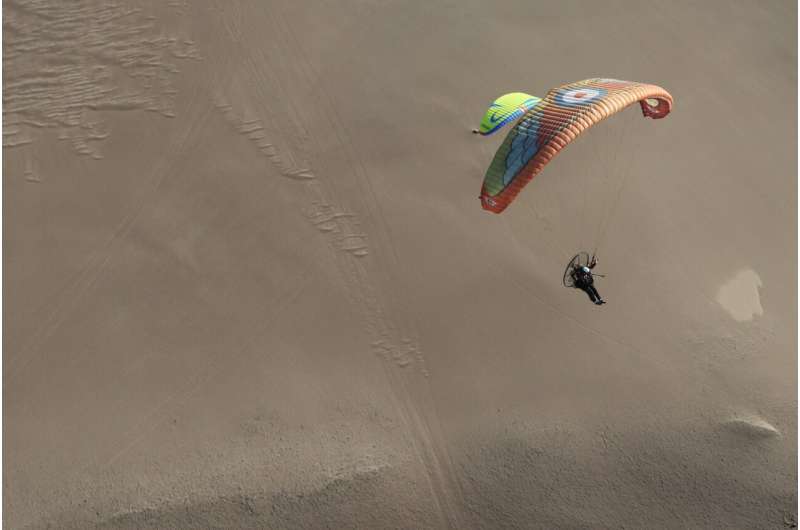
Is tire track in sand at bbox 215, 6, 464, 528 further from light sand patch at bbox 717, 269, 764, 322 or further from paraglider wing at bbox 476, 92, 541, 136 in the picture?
light sand patch at bbox 717, 269, 764, 322

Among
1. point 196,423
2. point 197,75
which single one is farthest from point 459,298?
point 197,75

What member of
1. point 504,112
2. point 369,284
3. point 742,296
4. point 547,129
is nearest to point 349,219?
point 369,284

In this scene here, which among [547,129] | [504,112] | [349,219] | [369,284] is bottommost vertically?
[369,284]

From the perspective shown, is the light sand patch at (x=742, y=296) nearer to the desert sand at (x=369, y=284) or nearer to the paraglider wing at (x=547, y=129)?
the desert sand at (x=369, y=284)

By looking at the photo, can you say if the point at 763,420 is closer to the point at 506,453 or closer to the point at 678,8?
the point at 506,453

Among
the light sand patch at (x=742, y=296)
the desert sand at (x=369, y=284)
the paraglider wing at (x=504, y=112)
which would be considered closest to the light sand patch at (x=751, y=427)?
the desert sand at (x=369, y=284)

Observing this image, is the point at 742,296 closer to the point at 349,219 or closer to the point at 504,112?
the point at 504,112

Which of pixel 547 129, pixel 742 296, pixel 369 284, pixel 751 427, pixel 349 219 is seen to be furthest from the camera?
pixel 742 296

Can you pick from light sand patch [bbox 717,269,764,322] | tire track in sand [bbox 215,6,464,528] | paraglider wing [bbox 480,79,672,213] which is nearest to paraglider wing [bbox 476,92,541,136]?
paraglider wing [bbox 480,79,672,213]
